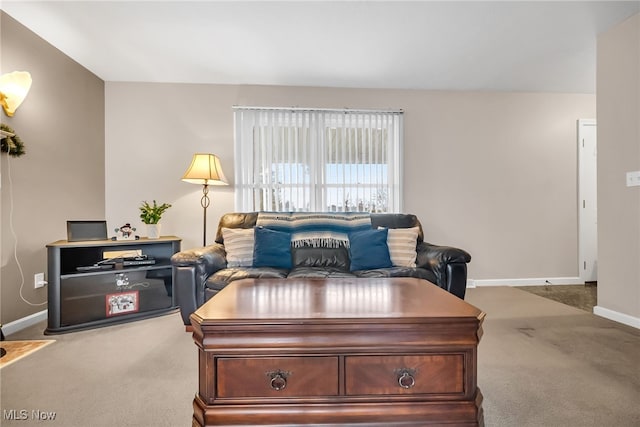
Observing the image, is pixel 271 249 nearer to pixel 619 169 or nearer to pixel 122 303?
pixel 122 303

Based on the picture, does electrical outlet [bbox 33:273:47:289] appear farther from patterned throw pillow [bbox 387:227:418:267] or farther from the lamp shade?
patterned throw pillow [bbox 387:227:418:267]

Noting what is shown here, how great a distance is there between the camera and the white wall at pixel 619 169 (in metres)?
2.57

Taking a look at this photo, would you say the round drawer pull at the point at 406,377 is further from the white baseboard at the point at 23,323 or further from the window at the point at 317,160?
the white baseboard at the point at 23,323

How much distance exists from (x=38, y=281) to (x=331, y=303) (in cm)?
280

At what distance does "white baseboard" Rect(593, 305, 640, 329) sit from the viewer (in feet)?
8.21

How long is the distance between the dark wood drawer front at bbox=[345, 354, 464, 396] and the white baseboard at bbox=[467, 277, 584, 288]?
3054 mm

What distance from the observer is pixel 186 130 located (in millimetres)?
3668

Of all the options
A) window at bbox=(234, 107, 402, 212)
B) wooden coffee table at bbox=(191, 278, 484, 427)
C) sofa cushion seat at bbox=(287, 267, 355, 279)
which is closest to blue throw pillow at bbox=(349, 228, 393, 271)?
sofa cushion seat at bbox=(287, 267, 355, 279)

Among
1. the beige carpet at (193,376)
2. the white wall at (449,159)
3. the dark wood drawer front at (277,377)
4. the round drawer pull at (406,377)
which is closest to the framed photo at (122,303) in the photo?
the beige carpet at (193,376)

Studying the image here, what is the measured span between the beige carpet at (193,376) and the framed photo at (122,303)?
5.9 inches

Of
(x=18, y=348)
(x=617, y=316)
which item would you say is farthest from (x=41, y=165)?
(x=617, y=316)

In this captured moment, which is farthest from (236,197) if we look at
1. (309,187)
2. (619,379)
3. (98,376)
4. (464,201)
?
(619,379)

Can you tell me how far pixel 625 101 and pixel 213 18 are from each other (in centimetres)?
344

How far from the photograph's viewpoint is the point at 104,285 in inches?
104
